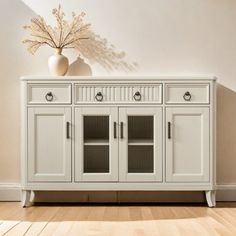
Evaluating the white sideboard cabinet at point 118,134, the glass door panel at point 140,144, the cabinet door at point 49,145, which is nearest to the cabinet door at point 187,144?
the white sideboard cabinet at point 118,134

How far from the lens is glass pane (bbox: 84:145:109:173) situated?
11.3 feet

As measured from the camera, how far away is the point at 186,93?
11.3 ft

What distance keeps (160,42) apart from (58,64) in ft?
2.43

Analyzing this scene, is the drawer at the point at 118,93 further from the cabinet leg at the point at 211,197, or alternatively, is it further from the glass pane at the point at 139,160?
the cabinet leg at the point at 211,197

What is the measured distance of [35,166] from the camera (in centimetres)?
345

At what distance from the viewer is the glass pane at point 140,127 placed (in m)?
3.45

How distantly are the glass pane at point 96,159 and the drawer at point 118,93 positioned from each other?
310 millimetres

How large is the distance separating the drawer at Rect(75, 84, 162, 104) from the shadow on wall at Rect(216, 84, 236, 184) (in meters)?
0.56

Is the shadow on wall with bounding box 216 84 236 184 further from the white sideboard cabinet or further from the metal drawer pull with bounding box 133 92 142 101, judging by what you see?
the metal drawer pull with bounding box 133 92 142 101

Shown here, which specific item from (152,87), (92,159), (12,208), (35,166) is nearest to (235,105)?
(152,87)

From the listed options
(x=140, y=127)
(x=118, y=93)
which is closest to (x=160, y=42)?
(x=118, y=93)

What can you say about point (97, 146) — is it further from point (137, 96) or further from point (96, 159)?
point (137, 96)

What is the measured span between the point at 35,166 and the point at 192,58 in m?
1.32

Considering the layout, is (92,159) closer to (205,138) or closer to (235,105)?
(205,138)
